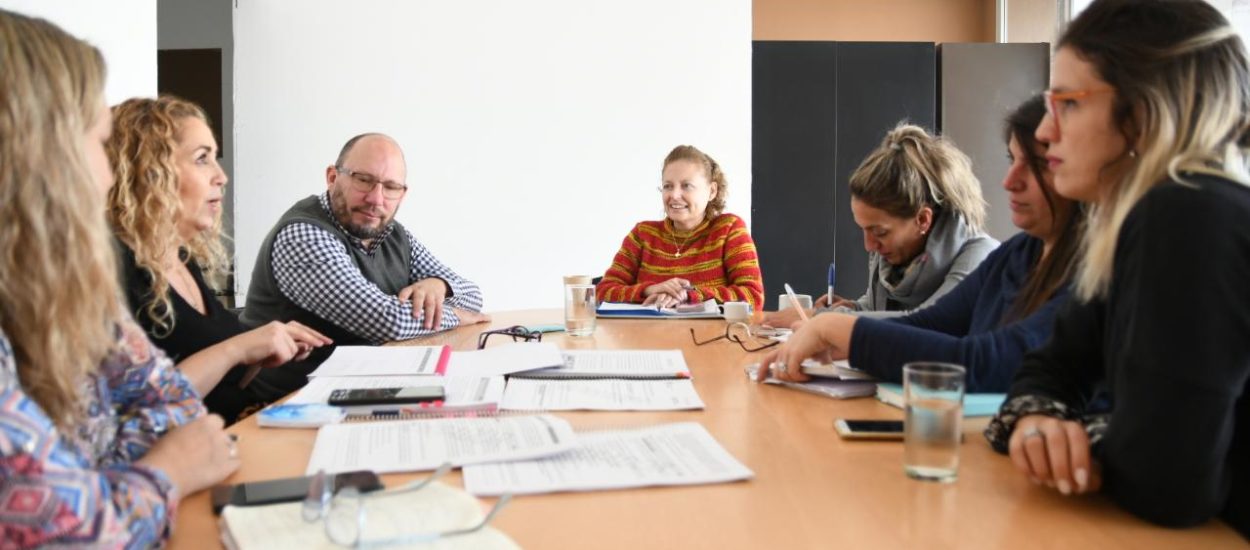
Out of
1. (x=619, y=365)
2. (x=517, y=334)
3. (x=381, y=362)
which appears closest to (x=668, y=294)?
(x=517, y=334)

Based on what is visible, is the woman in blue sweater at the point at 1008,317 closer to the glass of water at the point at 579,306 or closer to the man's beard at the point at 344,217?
the glass of water at the point at 579,306

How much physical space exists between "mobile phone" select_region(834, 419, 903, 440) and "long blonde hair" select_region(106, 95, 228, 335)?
125cm

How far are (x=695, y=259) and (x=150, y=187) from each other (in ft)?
6.69

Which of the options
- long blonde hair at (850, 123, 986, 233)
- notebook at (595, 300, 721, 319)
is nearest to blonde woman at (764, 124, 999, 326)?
long blonde hair at (850, 123, 986, 233)

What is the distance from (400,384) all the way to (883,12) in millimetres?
5402

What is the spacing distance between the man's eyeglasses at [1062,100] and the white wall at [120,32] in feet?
8.48

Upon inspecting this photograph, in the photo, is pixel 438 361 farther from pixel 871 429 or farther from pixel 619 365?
pixel 871 429

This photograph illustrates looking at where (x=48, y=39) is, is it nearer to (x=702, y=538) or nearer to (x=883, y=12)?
(x=702, y=538)

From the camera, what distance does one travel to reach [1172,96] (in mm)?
969

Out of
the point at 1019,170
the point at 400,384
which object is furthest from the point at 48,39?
the point at 1019,170

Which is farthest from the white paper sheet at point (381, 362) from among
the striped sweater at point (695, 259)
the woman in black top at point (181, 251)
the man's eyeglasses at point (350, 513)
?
the striped sweater at point (695, 259)

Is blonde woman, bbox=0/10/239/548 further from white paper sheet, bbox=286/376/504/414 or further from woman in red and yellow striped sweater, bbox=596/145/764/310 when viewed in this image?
woman in red and yellow striped sweater, bbox=596/145/764/310

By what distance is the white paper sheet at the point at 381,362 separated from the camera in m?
1.71

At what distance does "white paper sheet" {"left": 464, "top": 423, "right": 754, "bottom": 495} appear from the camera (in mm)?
1024
